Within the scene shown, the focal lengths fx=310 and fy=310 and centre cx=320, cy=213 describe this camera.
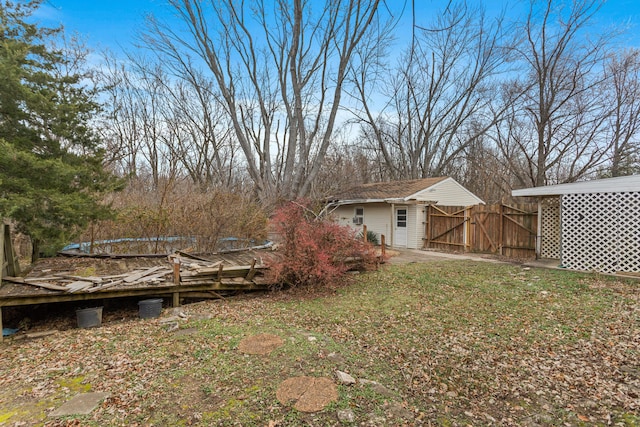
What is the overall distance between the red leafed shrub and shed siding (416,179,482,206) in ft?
25.9

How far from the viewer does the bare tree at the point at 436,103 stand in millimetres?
19969

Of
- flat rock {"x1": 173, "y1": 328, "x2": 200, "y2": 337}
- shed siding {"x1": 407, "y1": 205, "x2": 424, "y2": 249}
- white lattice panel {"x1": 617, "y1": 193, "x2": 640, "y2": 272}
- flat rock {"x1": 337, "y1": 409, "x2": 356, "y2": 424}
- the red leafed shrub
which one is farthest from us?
shed siding {"x1": 407, "y1": 205, "x2": 424, "y2": 249}

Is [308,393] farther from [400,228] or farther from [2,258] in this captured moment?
[400,228]

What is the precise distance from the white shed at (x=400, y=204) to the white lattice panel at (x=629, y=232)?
6845mm

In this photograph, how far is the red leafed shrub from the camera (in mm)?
6312

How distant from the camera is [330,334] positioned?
4.35m

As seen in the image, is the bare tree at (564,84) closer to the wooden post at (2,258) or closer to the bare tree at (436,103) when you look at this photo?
the bare tree at (436,103)

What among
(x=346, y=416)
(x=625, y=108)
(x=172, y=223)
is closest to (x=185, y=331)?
(x=346, y=416)

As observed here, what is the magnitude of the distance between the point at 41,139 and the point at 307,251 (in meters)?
5.44

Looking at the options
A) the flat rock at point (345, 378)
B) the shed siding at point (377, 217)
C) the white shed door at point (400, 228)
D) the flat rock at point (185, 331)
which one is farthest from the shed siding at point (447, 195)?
the flat rock at point (345, 378)

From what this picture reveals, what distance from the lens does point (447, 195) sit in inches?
599

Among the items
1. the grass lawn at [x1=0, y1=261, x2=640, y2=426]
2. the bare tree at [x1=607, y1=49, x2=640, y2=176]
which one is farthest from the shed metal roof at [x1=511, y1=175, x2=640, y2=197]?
the bare tree at [x1=607, y1=49, x2=640, y2=176]

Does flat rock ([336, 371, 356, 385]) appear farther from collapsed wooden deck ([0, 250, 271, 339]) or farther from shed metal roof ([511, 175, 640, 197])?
shed metal roof ([511, 175, 640, 197])

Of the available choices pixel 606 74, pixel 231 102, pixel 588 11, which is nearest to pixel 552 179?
pixel 606 74
